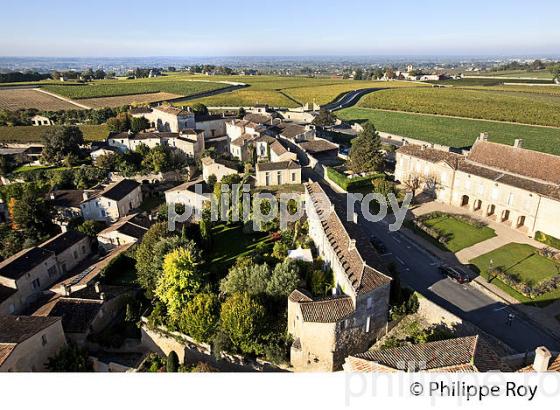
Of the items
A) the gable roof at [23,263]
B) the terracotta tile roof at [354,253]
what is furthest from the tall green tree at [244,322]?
the gable roof at [23,263]

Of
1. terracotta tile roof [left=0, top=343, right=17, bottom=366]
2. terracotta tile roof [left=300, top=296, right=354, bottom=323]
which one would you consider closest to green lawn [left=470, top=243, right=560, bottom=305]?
terracotta tile roof [left=300, top=296, right=354, bottom=323]

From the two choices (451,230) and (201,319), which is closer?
(201,319)

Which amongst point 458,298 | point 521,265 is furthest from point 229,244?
point 521,265

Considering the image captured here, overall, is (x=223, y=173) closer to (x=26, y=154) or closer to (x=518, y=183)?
(x=518, y=183)

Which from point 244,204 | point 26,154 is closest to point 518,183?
point 244,204

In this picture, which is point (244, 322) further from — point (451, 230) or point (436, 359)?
point (451, 230)

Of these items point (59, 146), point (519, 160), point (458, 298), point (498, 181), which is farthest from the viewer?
point (59, 146)
